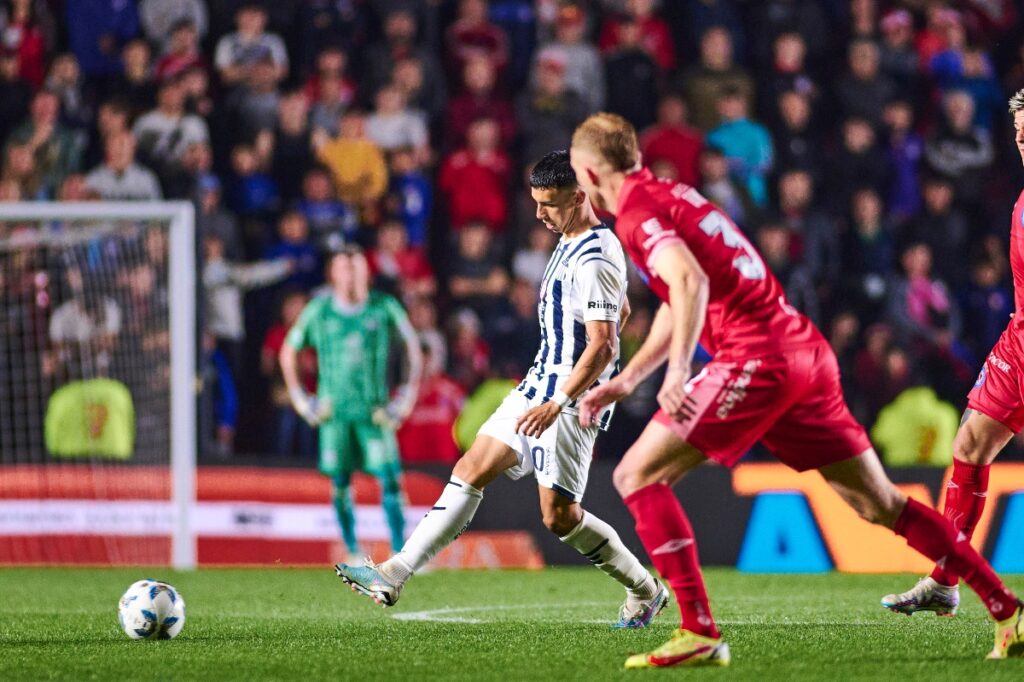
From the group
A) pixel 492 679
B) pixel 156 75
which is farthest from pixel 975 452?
pixel 156 75

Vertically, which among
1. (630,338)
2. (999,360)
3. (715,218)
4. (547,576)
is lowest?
(547,576)

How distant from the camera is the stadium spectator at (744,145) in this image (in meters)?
15.7

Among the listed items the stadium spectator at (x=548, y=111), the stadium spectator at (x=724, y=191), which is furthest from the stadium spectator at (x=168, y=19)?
the stadium spectator at (x=724, y=191)

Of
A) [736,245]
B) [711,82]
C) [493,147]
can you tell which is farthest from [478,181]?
[736,245]

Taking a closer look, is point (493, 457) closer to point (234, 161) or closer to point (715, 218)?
point (715, 218)

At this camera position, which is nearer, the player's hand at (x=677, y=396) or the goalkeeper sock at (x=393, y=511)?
the player's hand at (x=677, y=396)

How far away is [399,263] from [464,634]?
24.9 ft

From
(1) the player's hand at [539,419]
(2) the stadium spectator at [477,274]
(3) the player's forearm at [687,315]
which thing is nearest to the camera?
(3) the player's forearm at [687,315]

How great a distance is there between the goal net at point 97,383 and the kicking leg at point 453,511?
528 cm

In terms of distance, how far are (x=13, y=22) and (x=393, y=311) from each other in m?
5.86

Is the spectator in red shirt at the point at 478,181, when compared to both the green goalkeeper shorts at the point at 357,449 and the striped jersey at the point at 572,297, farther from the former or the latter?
the striped jersey at the point at 572,297

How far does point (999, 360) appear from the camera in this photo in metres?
7.70

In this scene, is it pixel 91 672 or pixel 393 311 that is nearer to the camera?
pixel 91 672

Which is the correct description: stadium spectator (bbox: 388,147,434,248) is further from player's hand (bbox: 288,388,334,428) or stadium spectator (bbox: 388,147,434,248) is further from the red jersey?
the red jersey
